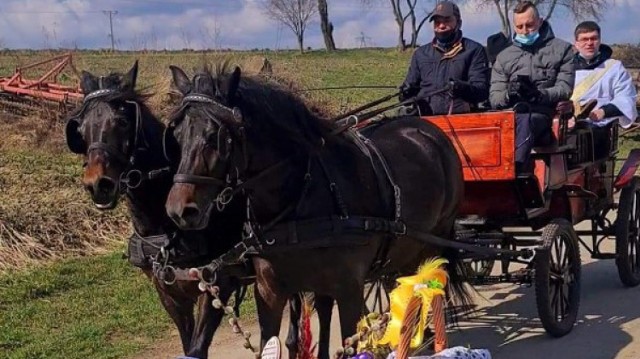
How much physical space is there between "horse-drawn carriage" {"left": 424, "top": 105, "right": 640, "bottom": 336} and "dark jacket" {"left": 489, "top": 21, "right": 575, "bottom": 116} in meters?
0.19

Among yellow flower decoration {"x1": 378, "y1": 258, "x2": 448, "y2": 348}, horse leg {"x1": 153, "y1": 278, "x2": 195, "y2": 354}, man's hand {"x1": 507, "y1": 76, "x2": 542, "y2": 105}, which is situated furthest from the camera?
man's hand {"x1": 507, "y1": 76, "x2": 542, "y2": 105}

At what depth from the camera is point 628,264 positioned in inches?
286

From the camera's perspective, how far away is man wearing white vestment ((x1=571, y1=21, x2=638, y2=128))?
7.41 metres

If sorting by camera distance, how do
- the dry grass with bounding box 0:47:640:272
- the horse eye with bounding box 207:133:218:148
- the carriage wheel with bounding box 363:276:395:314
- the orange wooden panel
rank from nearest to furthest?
1. the horse eye with bounding box 207:133:218:148
2. the carriage wheel with bounding box 363:276:395:314
3. the orange wooden panel
4. the dry grass with bounding box 0:47:640:272

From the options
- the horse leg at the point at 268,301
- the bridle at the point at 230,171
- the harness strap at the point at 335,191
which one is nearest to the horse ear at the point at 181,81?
the bridle at the point at 230,171

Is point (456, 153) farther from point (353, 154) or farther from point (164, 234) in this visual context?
point (164, 234)

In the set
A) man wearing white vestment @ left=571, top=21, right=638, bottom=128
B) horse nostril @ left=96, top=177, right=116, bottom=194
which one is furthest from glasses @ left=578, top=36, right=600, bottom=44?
horse nostril @ left=96, top=177, right=116, bottom=194

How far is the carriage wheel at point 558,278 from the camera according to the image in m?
5.89

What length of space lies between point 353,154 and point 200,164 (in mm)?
1125

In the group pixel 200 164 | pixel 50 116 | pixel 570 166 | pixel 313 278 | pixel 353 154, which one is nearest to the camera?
pixel 200 164

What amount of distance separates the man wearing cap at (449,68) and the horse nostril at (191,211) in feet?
8.45

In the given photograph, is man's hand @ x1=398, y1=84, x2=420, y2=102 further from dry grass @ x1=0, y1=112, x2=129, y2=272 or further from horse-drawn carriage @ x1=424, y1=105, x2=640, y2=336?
dry grass @ x1=0, y1=112, x2=129, y2=272

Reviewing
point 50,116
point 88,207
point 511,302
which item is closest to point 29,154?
point 50,116

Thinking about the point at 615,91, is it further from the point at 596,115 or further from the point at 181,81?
the point at 181,81
